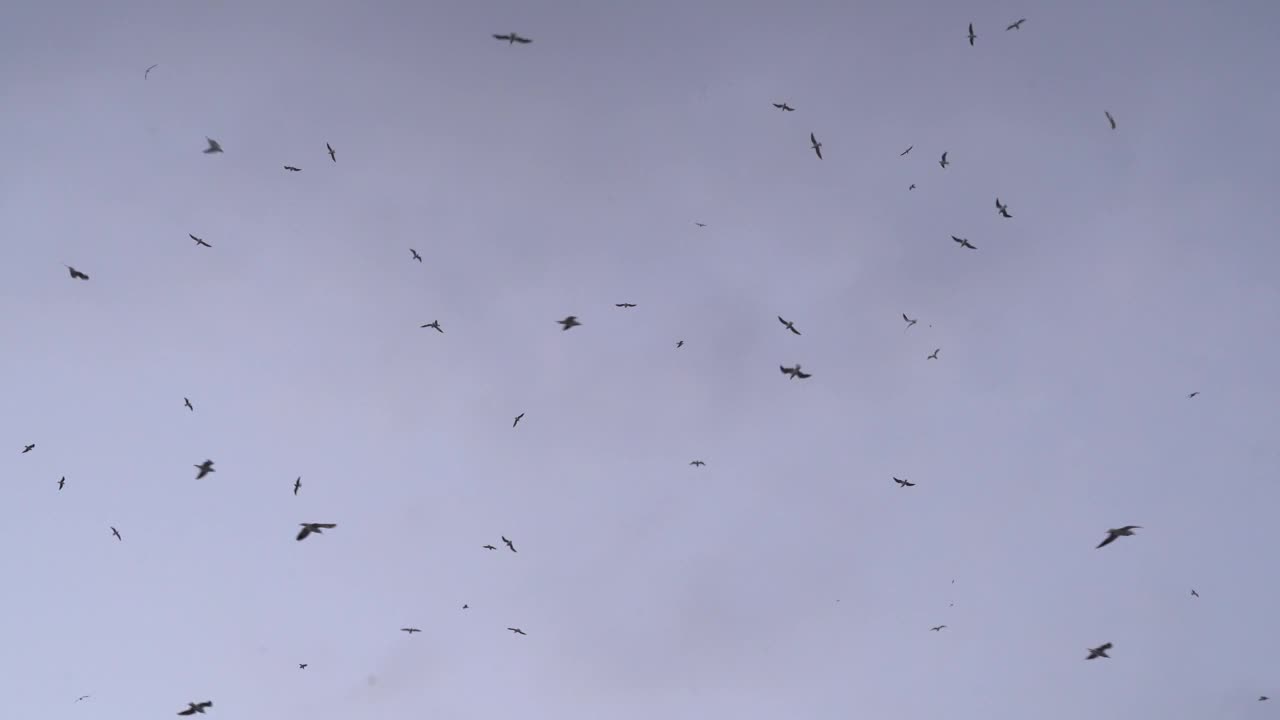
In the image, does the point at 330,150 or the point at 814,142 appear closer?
the point at 814,142

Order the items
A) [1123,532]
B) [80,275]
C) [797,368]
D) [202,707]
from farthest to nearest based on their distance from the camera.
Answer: [797,368]
[80,275]
[202,707]
[1123,532]

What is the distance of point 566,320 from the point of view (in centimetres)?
3541

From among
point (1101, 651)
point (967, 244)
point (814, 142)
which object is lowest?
point (1101, 651)

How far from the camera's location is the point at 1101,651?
30.0m

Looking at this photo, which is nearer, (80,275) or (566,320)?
(80,275)

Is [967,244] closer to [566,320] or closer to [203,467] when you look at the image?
[566,320]

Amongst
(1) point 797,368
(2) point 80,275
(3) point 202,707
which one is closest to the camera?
(3) point 202,707

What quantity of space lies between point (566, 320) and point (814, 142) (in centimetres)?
1496

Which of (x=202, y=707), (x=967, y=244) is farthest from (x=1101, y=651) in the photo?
(x=202, y=707)

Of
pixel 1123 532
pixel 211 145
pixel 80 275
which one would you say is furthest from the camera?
pixel 211 145

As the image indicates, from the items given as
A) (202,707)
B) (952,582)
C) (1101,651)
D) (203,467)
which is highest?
(203,467)

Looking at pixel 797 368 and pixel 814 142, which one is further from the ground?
pixel 814 142

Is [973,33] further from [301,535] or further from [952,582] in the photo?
[952,582]

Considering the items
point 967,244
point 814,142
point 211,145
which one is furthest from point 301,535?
point 967,244
